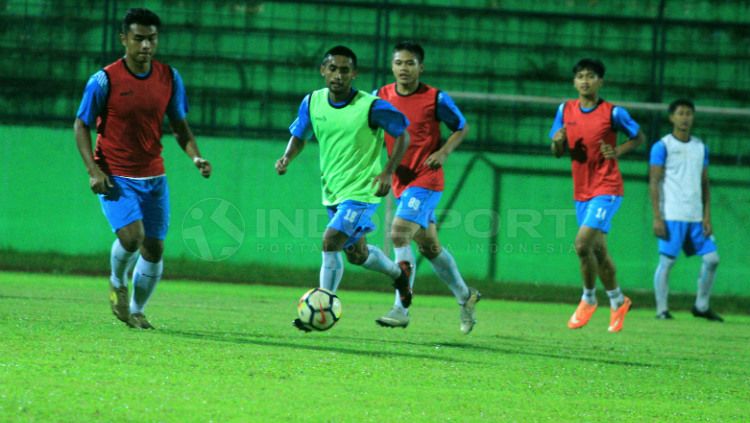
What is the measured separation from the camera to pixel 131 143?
24.1ft

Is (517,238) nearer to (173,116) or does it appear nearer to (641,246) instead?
(641,246)

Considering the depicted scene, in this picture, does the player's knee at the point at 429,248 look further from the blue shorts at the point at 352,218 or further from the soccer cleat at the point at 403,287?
the blue shorts at the point at 352,218

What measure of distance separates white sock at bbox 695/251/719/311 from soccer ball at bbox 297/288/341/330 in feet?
21.5

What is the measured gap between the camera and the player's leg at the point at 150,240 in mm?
7480

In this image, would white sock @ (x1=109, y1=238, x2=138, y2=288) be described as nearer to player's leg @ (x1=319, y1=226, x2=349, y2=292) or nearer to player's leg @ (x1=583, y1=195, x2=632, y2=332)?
player's leg @ (x1=319, y1=226, x2=349, y2=292)

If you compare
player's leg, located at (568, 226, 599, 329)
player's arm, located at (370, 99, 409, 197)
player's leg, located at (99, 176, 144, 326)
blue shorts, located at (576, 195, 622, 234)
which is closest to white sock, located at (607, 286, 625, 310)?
player's leg, located at (568, 226, 599, 329)

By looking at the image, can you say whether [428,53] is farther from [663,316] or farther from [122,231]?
[122,231]

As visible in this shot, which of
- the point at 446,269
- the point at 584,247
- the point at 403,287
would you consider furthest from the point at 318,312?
the point at 584,247

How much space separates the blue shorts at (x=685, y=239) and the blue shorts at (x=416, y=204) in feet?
14.9

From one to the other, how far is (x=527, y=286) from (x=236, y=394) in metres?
10.4

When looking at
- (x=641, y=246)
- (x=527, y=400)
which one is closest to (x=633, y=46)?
(x=641, y=246)

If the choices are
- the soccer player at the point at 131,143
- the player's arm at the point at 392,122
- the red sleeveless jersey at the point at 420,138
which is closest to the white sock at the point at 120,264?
the soccer player at the point at 131,143

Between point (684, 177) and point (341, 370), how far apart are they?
7613 mm
